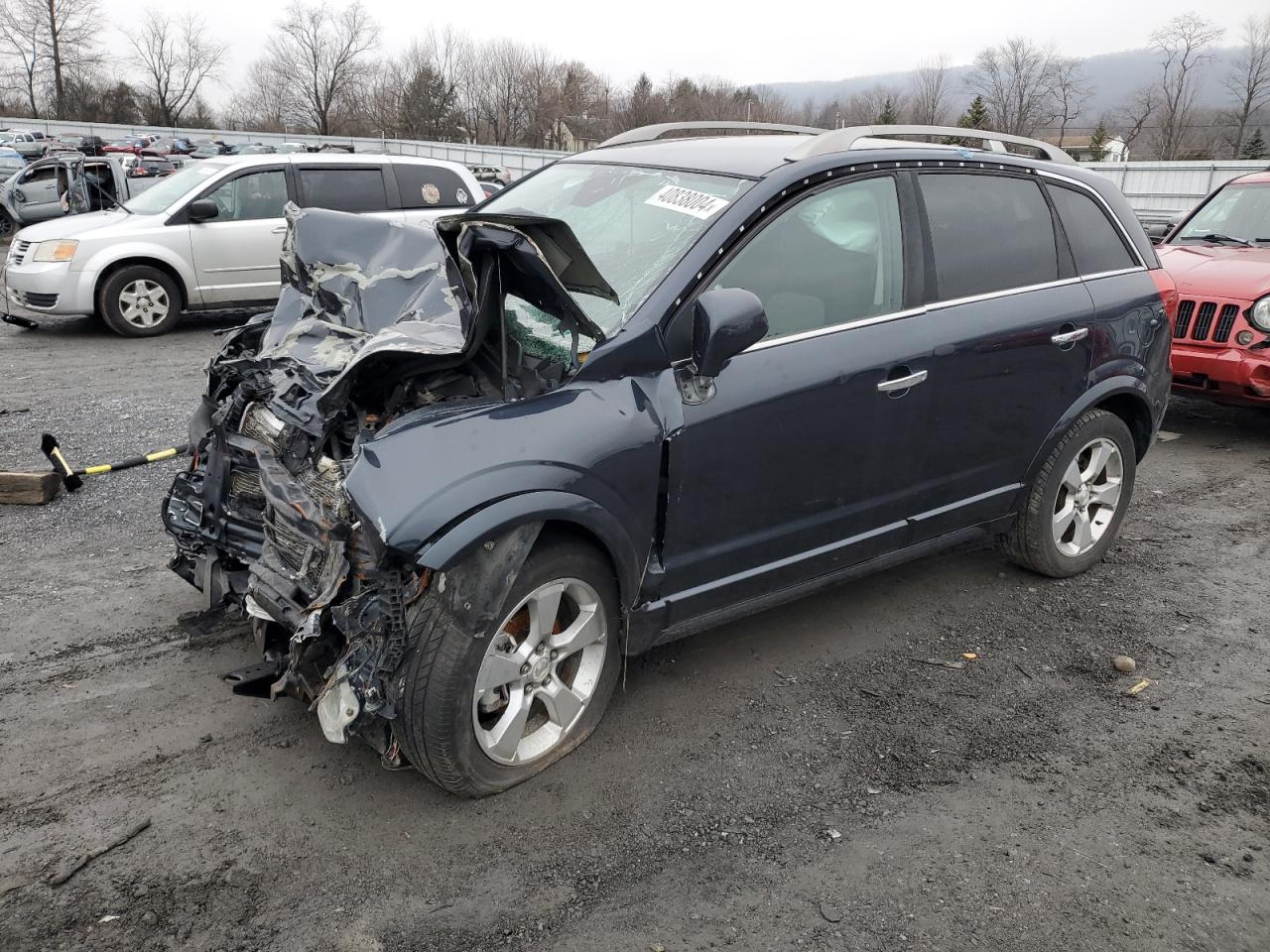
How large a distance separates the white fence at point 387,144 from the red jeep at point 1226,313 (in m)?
21.0

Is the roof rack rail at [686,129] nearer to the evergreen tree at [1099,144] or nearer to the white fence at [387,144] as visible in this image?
the white fence at [387,144]

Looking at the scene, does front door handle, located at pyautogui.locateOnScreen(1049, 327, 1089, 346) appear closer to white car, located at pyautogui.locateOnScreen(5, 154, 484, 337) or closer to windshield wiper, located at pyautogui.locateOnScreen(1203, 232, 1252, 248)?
windshield wiper, located at pyautogui.locateOnScreen(1203, 232, 1252, 248)

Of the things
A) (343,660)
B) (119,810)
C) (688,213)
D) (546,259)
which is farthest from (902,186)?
(119,810)

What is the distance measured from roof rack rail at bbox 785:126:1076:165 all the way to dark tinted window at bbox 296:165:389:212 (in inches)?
289

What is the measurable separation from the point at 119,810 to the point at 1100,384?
426cm

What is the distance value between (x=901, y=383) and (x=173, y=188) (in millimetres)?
9415

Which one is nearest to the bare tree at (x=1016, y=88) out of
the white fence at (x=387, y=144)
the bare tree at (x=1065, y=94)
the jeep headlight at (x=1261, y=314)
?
the bare tree at (x=1065, y=94)

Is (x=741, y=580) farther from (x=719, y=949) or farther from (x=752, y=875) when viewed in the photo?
(x=719, y=949)

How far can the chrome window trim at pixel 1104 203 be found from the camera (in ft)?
14.7

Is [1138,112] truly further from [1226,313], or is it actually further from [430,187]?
[1226,313]

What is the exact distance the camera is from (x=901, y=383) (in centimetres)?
371

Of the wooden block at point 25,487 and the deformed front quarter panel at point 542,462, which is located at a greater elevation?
the deformed front quarter panel at point 542,462

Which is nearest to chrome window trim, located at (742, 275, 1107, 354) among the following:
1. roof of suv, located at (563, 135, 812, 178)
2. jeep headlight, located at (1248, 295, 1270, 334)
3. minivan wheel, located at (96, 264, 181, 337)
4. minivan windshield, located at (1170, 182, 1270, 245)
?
roof of suv, located at (563, 135, 812, 178)

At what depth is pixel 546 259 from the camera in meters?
3.02
